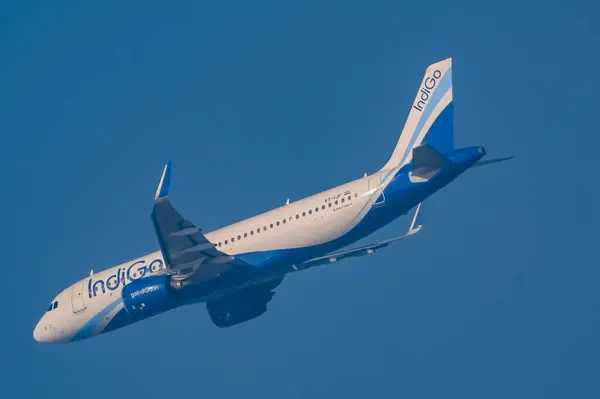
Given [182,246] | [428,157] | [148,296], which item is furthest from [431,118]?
[148,296]

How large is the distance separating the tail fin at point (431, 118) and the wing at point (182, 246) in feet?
32.5

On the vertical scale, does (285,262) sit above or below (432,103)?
below

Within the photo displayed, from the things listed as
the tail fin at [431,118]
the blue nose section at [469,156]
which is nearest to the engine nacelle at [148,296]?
the tail fin at [431,118]

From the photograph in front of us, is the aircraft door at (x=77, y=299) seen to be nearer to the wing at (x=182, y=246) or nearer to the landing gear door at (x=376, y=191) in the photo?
the wing at (x=182, y=246)

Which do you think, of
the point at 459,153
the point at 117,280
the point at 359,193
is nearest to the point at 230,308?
the point at 117,280

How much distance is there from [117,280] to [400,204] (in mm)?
16700

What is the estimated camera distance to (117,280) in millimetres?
65562

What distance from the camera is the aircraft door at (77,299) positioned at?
65812mm

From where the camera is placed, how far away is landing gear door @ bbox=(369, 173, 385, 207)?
196 feet

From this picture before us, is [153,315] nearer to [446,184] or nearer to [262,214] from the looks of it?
[262,214]

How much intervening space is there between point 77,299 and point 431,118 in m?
21.8

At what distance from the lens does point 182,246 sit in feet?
195

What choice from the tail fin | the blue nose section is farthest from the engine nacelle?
the blue nose section

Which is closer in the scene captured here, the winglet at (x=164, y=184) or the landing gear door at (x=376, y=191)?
the winglet at (x=164, y=184)
